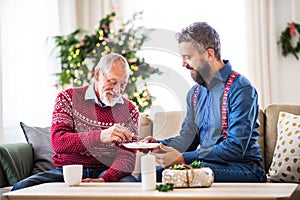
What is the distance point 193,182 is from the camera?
2.17 meters

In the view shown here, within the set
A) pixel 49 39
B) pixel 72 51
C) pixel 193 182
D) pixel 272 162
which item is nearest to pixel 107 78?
pixel 193 182

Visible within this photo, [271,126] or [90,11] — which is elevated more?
[90,11]

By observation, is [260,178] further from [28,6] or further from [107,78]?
[28,6]

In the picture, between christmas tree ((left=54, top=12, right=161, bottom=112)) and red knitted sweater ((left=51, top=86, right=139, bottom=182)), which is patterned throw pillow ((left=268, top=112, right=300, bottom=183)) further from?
christmas tree ((left=54, top=12, right=161, bottom=112))

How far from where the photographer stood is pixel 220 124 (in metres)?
2.62

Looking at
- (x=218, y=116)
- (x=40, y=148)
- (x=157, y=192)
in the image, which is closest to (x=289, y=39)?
(x=40, y=148)

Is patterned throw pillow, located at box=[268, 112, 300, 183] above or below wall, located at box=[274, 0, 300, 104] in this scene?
below

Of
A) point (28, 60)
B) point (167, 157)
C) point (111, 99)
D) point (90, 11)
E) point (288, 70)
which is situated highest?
point (90, 11)

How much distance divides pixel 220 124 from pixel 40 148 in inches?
53.5

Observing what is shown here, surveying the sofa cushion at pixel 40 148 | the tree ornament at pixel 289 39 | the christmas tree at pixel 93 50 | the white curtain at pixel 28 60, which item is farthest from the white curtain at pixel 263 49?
the sofa cushion at pixel 40 148

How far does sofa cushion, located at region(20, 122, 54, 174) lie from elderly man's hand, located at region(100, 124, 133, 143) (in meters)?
0.92

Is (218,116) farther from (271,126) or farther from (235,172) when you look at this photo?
(271,126)

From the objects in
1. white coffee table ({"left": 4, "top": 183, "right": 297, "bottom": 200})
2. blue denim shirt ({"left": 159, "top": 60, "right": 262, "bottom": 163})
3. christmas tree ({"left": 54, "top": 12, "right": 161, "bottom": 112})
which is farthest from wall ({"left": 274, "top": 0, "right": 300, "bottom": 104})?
white coffee table ({"left": 4, "top": 183, "right": 297, "bottom": 200})

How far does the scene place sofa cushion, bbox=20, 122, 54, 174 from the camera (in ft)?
11.4
